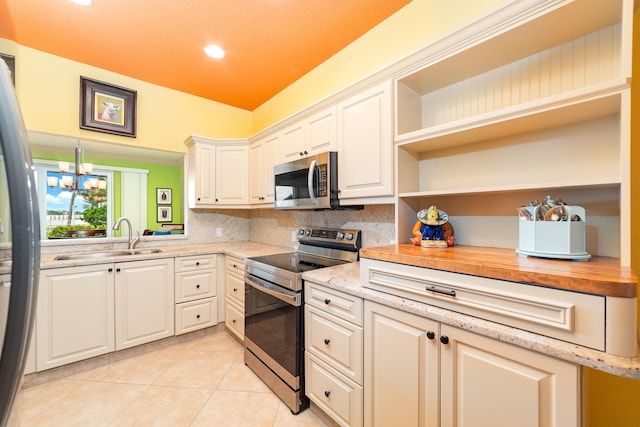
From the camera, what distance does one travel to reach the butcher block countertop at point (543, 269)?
0.74 m

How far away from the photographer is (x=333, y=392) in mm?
1499

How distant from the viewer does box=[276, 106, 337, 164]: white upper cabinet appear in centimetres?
202

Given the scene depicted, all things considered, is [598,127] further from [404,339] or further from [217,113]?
[217,113]

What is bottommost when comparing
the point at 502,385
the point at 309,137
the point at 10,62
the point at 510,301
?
the point at 502,385

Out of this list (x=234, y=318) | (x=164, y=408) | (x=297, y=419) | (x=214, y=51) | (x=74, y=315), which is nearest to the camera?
(x=297, y=419)

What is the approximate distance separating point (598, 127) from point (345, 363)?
1596mm

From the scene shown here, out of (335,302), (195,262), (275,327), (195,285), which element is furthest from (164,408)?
(335,302)

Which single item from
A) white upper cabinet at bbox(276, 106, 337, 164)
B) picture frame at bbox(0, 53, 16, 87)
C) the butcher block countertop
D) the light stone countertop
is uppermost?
white upper cabinet at bbox(276, 106, 337, 164)

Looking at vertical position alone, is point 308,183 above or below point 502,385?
above

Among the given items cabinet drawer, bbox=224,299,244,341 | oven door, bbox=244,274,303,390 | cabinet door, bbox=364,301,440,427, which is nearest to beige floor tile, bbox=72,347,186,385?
cabinet drawer, bbox=224,299,244,341

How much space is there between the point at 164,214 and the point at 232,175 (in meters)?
1.65

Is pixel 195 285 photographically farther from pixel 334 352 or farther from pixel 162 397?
pixel 334 352

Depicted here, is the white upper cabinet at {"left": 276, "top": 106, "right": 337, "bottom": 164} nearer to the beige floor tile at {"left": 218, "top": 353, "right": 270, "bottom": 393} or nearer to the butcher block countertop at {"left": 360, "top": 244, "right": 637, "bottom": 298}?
the butcher block countertop at {"left": 360, "top": 244, "right": 637, "bottom": 298}

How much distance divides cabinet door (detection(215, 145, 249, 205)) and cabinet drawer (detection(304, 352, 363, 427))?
197cm
